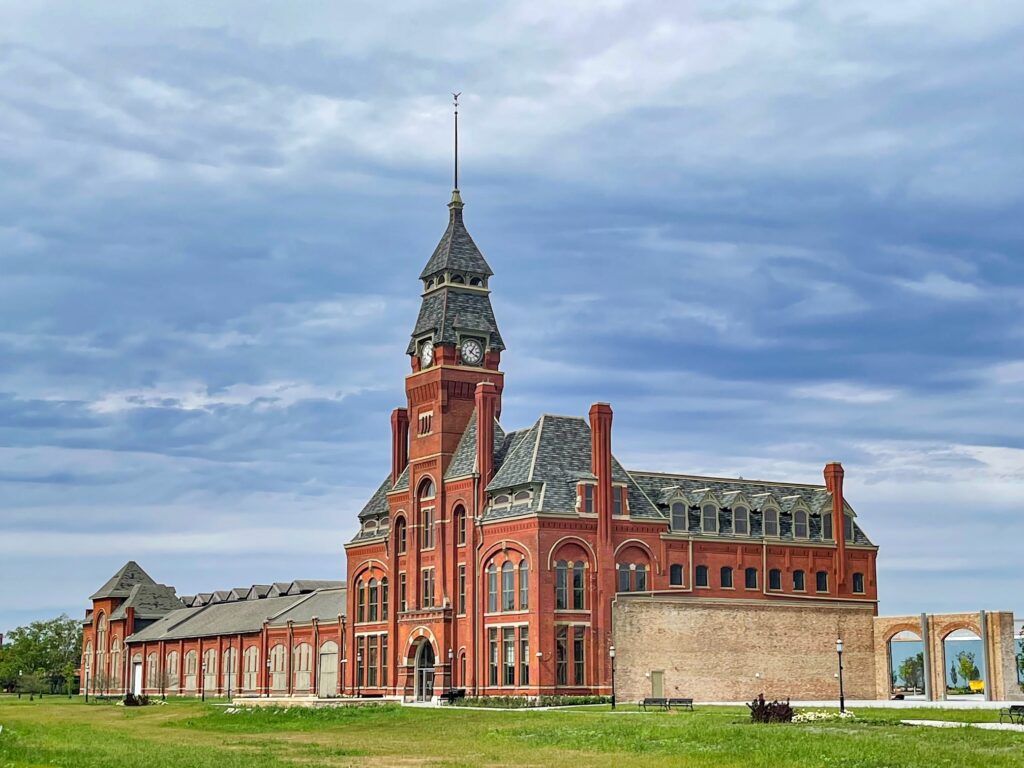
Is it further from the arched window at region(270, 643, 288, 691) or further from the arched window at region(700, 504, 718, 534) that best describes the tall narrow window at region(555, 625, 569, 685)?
the arched window at region(270, 643, 288, 691)

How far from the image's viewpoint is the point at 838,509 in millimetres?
91438

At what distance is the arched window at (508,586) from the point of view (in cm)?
7781

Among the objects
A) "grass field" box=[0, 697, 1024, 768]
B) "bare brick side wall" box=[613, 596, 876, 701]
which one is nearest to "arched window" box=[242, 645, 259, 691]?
"bare brick side wall" box=[613, 596, 876, 701]

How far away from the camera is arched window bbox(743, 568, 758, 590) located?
8619 centimetres

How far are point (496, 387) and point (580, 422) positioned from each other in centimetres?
704

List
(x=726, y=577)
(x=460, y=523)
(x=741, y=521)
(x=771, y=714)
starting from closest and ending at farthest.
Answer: (x=771, y=714) → (x=460, y=523) → (x=726, y=577) → (x=741, y=521)

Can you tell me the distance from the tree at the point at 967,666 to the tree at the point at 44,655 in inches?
3884

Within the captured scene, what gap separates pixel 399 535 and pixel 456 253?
19234 millimetres

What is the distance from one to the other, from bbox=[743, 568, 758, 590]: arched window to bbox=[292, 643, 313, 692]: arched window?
120 feet

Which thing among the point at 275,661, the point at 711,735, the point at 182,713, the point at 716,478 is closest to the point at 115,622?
the point at 275,661

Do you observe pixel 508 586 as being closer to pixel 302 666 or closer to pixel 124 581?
pixel 302 666

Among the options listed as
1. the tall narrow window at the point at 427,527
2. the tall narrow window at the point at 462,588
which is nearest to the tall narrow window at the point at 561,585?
the tall narrow window at the point at 462,588

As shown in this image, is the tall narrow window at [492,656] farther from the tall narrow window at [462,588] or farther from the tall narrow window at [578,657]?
the tall narrow window at [578,657]

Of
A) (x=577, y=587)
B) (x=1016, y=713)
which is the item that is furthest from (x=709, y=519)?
(x=1016, y=713)
